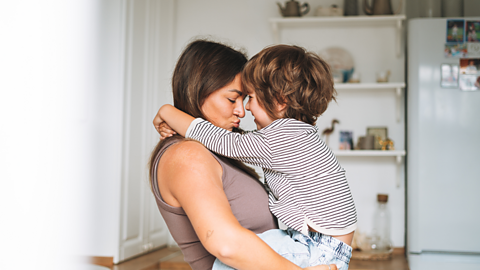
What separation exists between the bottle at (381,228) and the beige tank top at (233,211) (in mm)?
2030

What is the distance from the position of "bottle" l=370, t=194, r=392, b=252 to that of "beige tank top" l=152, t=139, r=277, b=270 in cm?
203

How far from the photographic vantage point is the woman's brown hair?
1.01 metres

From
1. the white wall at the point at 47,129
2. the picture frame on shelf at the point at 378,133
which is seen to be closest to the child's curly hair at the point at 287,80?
the white wall at the point at 47,129

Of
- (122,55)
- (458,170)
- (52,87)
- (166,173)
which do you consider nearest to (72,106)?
(52,87)

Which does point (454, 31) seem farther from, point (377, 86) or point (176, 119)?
point (176, 119)

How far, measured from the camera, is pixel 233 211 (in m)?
0.90

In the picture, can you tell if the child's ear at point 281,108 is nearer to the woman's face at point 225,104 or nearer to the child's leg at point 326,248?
the woman's face at point 225,104

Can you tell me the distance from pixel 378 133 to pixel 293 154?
2266 millimetres

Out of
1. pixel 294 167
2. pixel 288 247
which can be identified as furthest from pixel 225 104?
pixel 288 247

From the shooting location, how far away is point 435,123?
248 cm

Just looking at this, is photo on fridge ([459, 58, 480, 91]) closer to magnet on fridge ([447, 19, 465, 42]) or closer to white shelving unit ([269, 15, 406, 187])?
magnet on fridge ([447, 19, 465, 42])

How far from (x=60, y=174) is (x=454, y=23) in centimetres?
245

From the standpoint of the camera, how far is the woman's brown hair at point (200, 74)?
1.01m

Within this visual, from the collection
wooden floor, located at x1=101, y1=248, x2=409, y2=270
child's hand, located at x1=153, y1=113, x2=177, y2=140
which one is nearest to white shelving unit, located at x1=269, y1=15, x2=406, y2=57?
wooden floor, located at x1=101, y1=248, x2=409, y2=270
